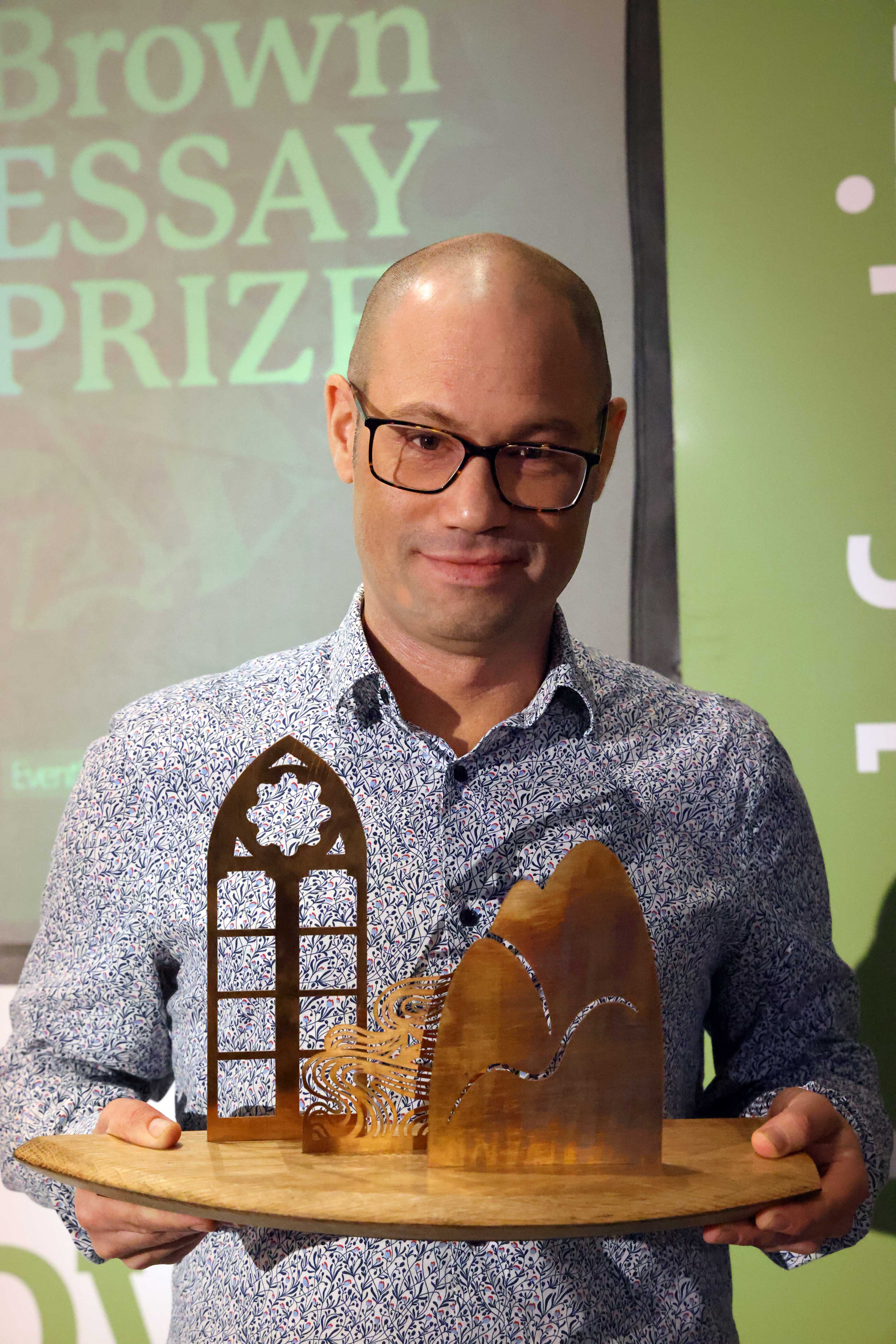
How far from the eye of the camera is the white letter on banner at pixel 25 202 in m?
1.75

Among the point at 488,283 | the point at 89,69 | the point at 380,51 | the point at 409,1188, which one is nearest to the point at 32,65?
the point at 89,69

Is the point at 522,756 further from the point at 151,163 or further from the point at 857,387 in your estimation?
the point at 151,163

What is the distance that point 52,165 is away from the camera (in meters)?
1.75

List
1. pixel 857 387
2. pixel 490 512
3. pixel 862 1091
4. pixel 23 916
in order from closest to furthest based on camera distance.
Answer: pixel 490 512, pixel 862 1091, pixel 857 387, pixel 23 916

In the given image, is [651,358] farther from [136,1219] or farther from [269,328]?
[136,1219]

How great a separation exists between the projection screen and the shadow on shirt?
0.56m

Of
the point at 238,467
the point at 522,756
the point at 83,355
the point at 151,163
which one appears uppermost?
the point at 151,163

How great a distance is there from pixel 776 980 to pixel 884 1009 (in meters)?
0.66

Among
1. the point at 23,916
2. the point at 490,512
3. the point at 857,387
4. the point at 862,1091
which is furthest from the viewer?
the point at 23,916

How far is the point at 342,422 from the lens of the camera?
1122mm

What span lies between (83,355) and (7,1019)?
3.43ft

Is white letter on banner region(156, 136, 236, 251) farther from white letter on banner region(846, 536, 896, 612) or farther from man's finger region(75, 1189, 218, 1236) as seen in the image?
man's finger region(75, 1189, 218, 1236)

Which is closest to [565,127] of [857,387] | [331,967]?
[857,387]

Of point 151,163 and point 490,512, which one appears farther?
point 151,163
